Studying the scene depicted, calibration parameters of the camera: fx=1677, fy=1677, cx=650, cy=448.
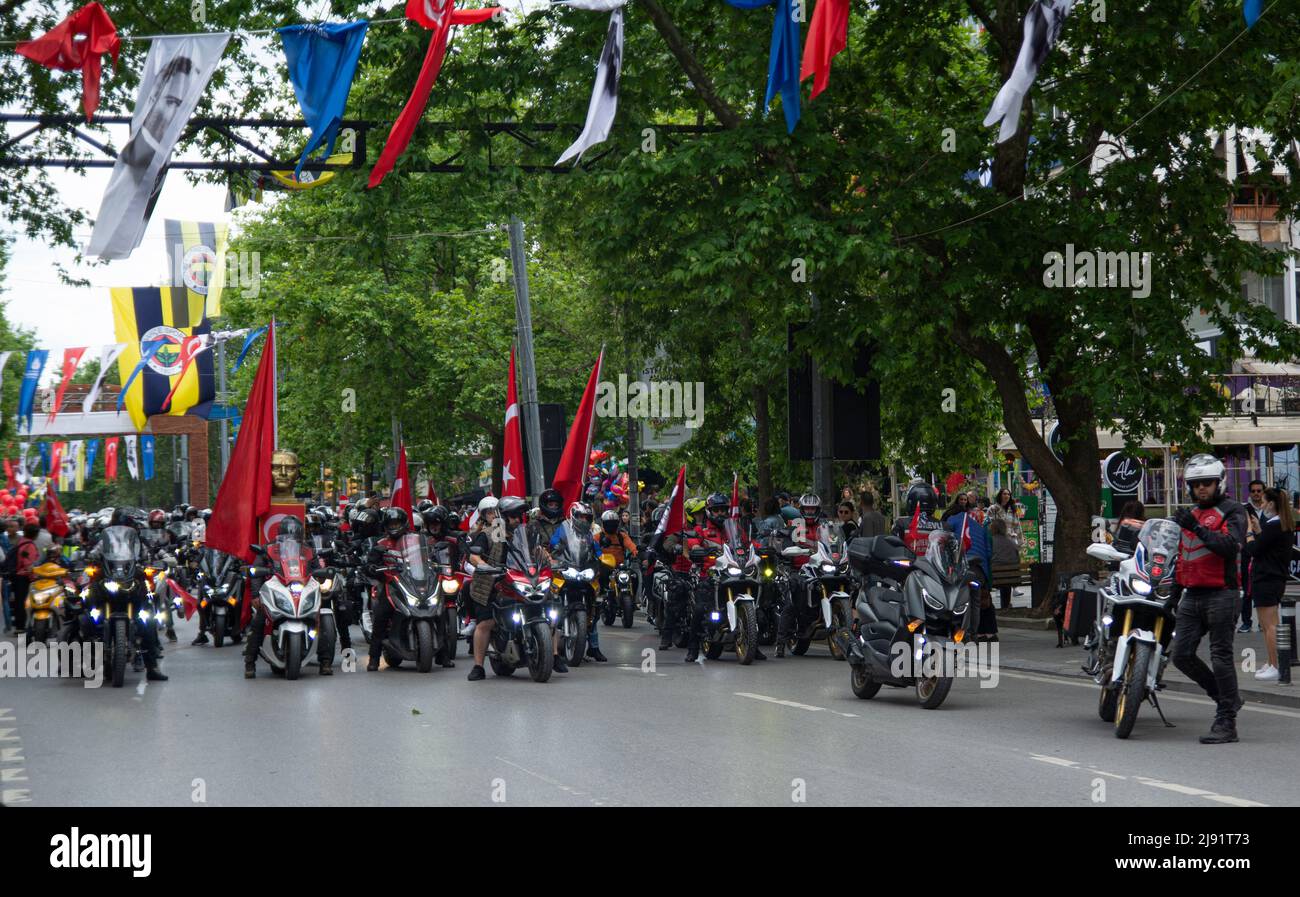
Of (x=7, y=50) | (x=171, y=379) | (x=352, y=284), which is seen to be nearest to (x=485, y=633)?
(x=7, y=50)

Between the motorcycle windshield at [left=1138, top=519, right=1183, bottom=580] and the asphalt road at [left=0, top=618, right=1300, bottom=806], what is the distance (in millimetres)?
1154

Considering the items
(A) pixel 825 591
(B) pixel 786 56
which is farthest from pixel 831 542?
(B) pixel 786 56

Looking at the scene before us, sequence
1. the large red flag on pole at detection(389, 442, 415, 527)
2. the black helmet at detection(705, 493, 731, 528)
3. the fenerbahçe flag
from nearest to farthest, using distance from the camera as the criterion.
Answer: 1. the black helmet at detection(705, 493, 731, 528)
2. the large red flag on pole at detection(389, 442, 415, 527)
3. the fenerbahçe flag

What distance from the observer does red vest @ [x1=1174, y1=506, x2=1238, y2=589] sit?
10.7 meters

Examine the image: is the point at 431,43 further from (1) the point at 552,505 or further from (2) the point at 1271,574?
(2) the point at 1271,574

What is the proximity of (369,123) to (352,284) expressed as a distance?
24622mm

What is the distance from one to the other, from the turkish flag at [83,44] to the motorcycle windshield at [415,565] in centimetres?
517

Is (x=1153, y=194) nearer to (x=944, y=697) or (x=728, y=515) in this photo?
(x=728, y=515)

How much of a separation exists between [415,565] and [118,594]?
9.35 feet

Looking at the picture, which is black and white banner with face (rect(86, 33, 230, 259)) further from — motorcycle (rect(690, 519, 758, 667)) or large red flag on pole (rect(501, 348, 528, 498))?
motorcycle (rect(690, 519, 758, 667))

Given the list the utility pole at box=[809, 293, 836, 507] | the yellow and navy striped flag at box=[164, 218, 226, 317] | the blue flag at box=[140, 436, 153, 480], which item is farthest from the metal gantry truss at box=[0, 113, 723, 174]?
the blue flag at box=[140, 436, 153, 480]

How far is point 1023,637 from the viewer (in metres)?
20.5

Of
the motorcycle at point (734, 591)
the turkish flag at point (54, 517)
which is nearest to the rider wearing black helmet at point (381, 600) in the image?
the motorcycle at point (734, 591)

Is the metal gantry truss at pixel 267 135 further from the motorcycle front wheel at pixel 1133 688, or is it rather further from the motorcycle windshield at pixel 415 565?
the motorcycle front wheel at pixel 1133 688
